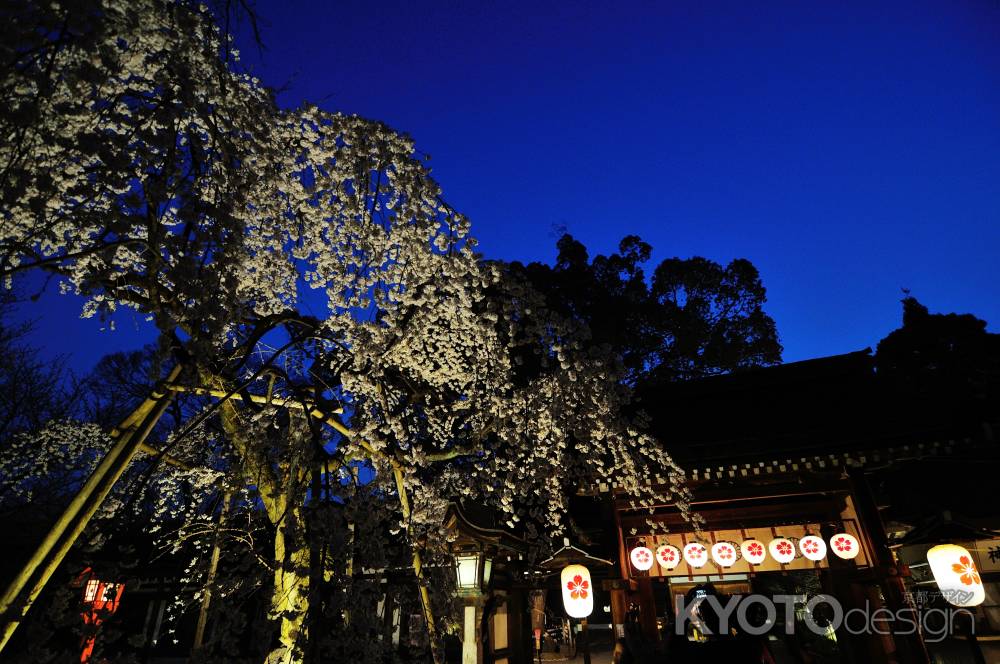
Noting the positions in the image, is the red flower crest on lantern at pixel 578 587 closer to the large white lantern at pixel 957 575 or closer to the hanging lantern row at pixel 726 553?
the hanging lantern row at pixel 726 553

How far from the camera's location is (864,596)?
7859 mm

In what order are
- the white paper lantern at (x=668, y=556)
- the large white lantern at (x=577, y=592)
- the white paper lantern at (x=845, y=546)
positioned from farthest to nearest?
the white paper lantern at (x=668, y=556) < the large white lantern at (x=577, y=592) < the white paper lantern at (x=845, y=546)

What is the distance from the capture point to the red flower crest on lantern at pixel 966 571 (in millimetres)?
6875

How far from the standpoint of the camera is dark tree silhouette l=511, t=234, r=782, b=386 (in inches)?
728

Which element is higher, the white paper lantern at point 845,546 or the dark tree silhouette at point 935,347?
the dark tree silhouette at point 935,347

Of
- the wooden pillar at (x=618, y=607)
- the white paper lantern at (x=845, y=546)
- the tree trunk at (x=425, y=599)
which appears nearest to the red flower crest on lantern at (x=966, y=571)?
the white paper lantern at (x=845, y=546)

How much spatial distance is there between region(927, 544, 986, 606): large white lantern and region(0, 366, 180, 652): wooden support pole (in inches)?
408

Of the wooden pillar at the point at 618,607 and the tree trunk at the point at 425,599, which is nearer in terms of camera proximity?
the tree trunk at the point at 425,599

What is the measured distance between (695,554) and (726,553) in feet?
2.09

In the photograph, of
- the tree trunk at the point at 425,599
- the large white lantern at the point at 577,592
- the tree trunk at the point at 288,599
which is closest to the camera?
the tree trunk at the point at 288,599

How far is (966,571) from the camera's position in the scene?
6930 millimetres

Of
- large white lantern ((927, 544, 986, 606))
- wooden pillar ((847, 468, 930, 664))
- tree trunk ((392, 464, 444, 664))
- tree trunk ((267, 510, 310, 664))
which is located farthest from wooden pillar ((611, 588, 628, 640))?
tree trunk ((267, 510, 310, 664))

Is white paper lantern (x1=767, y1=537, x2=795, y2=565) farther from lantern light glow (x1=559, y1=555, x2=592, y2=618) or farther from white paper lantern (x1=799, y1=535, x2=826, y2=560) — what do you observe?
lantern light glow (x1=559, y1=555, x2=592, y2=618)

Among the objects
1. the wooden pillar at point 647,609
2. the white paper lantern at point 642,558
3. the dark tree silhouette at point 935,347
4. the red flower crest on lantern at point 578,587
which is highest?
the dark tree silhouette at point 935,347
